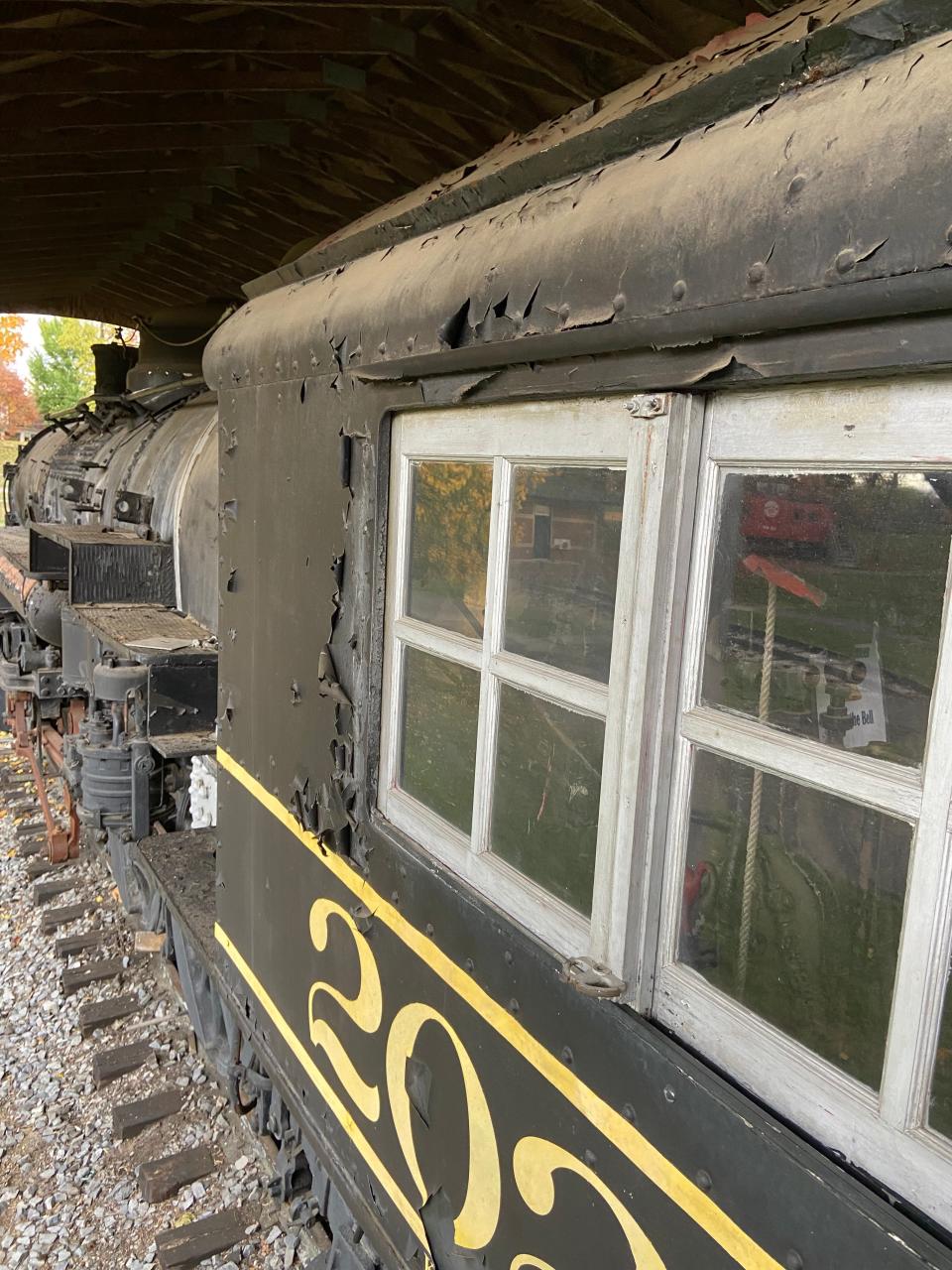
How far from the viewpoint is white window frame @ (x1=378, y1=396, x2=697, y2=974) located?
1.27 m

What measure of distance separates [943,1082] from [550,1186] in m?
0.86

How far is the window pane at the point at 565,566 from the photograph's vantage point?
141cm

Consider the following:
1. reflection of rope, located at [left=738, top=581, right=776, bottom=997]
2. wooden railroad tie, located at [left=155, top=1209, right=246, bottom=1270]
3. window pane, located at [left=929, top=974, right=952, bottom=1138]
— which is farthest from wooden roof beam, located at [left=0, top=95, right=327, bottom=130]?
window pane, located at [left=929, top=974, right=952, bottom=1138]

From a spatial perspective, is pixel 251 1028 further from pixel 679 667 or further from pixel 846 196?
pixel 846 196

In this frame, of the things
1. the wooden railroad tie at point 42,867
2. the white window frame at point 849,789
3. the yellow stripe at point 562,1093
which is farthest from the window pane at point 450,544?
the wooden railroad tie at point 42,867

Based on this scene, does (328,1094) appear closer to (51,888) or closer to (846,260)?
(846,260)

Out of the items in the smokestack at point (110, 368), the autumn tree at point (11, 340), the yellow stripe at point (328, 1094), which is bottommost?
the yellow stripe at point (328, 1094)

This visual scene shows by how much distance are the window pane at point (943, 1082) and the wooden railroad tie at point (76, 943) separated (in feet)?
18.5

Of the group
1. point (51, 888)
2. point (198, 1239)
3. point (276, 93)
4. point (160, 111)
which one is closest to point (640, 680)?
point (198, 1239)

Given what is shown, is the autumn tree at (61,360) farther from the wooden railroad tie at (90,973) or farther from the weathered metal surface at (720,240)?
the weathered metal surface at (720,240)

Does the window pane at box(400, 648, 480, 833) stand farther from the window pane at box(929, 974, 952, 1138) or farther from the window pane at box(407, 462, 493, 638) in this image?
the window pane at box(929, 974, 952, 1138)

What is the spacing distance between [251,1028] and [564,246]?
273 centimetres

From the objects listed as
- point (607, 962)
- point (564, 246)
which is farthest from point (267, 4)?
point (607, 962)

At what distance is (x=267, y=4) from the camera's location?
139 inches
